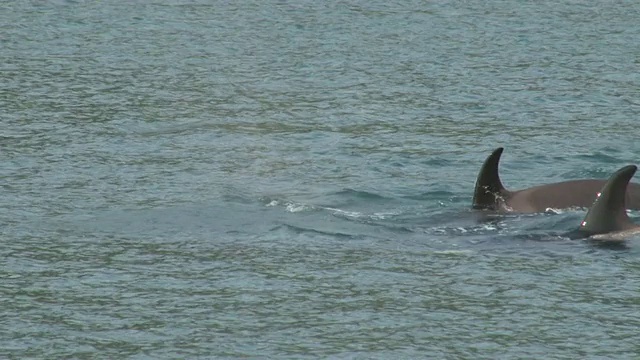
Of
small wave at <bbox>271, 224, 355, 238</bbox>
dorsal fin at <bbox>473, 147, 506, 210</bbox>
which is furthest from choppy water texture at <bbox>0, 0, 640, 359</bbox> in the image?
dorsal fin at <bbox>473, 147, 506, 210</bbox>

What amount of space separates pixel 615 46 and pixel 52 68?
7.46 m

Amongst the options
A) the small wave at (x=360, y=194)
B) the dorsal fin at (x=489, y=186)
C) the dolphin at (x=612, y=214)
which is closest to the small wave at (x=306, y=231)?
the dorsal fin at (x=489, y=186)

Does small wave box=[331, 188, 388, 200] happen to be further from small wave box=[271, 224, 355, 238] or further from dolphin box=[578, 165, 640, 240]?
dolphin box=[578, 165, 640, 240]

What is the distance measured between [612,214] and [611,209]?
0.07m

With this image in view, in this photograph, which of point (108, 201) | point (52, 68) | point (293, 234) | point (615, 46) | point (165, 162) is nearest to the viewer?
point (293, 234)

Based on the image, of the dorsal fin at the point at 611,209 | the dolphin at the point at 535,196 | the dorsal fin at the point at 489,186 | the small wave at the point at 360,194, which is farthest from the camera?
the small wave at the point at 360,194

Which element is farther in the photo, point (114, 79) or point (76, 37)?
point (76, 37)

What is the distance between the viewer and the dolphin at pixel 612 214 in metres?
9.74

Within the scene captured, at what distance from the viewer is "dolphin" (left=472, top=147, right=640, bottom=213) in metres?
11.0

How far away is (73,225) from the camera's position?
10.6 metres

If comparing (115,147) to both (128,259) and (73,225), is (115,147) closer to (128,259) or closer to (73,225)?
(73,225)

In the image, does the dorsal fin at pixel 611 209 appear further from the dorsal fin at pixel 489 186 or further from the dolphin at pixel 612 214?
the dorsal fin at pixel 489 186

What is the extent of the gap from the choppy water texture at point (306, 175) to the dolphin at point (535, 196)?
203 millimetres

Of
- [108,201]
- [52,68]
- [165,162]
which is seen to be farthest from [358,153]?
[52,68]
